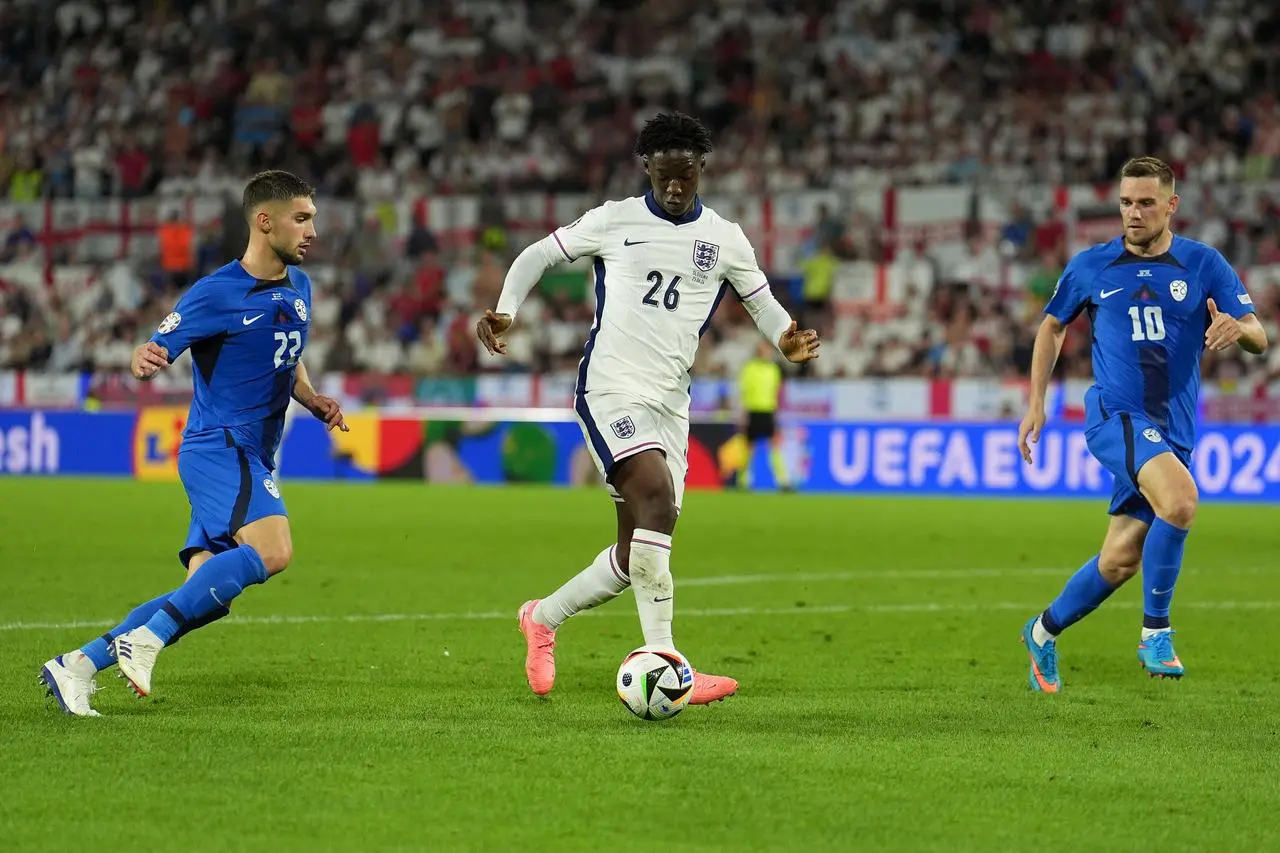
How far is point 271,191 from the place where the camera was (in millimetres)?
6824

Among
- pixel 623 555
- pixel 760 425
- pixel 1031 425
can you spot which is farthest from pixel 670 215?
pixel 760 425

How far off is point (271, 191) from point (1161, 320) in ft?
12.4

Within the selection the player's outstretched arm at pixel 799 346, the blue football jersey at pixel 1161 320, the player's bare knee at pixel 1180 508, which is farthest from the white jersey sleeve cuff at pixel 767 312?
the player's bare knee at pixel 1180 508

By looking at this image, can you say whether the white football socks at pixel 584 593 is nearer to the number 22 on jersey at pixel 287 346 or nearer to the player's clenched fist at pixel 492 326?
the player's clenched fist at pixel 492 326

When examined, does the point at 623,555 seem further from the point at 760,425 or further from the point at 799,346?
the point at 760,425

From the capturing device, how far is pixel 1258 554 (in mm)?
14344

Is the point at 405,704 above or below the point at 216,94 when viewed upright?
below

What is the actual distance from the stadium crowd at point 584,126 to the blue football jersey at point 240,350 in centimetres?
1703

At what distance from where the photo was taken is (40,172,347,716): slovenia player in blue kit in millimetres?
6438

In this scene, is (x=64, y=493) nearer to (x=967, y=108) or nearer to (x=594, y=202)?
(x=594, y=202)

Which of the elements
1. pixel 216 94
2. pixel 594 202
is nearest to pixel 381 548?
pixel 594 202

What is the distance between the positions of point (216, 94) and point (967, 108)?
1369 centimetres

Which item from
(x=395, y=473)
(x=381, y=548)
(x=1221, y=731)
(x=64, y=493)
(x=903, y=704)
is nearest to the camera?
(x=1221, y=731)

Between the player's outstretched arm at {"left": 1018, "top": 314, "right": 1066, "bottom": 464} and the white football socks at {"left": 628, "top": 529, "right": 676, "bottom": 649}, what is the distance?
2.13 m
